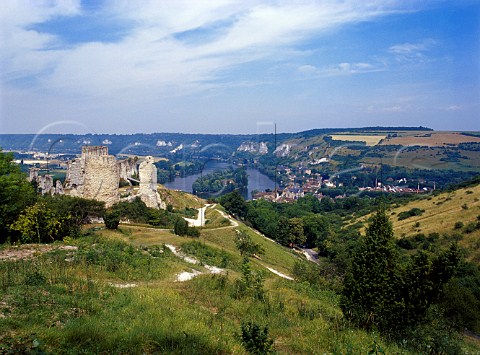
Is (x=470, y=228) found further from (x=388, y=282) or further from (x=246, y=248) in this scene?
(x=388, y=282)

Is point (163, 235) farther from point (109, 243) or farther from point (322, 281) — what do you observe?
point (322, 281)

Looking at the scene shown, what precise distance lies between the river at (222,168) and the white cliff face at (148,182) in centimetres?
3019

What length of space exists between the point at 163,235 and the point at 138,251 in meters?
8.80

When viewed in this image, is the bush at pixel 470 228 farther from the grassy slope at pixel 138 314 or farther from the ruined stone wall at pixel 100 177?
the grassy slope at pixel 138 314

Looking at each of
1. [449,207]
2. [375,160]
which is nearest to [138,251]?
[449,207]

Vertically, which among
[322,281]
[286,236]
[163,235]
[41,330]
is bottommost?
[286,236]

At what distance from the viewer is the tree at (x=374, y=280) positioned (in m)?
9.77

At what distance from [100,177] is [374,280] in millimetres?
23294

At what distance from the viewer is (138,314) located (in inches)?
310

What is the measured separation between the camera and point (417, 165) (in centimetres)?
11731

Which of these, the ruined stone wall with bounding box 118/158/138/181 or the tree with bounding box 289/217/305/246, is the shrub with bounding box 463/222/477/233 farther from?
the ruined stone wall with bounding box 118/158/138/181

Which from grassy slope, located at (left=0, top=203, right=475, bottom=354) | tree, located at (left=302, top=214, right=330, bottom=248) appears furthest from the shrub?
grassy slope, located at (left=0, top=203, right=475, bottom=354)

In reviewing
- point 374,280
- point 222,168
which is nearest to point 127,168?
point 222,168

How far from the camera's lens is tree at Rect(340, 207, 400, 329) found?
9773mm
